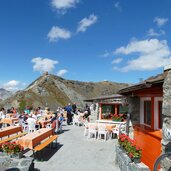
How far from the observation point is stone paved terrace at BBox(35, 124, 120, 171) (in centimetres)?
755

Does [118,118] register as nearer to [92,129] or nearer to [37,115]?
[92,129]

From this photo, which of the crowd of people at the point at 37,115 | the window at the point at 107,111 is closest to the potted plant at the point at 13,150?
the crowd of people at the point at 37,115

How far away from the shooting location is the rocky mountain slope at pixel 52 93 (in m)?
38.4

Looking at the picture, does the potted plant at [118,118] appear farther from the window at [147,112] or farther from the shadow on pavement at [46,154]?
the window at [147,112]

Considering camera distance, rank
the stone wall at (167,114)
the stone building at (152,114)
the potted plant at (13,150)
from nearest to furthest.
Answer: the stone wall at (167,114) < the stone building at (152,114) < the potted plant at (13,150)

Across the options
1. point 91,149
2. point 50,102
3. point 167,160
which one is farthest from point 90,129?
point 50,102

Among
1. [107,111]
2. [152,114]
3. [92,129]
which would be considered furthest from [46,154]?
[107,111]

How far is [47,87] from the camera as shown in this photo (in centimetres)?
4631

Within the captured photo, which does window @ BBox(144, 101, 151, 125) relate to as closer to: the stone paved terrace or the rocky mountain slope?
the stone paved terrace

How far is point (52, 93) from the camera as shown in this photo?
45.3 meters

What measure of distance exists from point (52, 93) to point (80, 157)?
1455 inches

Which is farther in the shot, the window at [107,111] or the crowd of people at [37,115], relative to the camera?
the window at [107,111]

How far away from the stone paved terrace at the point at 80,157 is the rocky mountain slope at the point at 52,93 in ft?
78.9

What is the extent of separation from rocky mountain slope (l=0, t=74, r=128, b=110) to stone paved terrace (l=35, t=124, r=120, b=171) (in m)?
24.0
